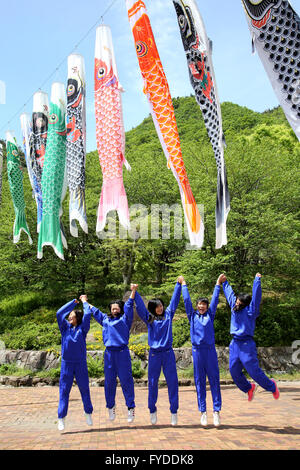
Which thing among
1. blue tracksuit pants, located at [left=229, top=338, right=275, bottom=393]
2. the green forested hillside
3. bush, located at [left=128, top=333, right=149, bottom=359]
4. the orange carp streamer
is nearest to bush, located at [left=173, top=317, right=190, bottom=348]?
bush, located at [left=128, top=333, right=149, bottom=359]

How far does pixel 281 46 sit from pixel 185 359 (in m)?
9.72

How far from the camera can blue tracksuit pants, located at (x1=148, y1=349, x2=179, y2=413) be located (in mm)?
5191

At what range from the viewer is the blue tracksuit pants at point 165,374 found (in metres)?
5.19

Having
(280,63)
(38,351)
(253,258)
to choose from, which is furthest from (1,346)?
(280,63)

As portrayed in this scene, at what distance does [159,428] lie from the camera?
200 inches

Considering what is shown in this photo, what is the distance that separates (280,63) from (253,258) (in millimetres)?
9729

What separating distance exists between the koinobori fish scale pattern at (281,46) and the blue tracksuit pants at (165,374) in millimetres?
3332

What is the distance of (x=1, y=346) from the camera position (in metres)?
14.2

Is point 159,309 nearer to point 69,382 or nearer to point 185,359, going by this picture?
point 69,382

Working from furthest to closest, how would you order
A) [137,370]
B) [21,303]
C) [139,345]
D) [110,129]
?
[21,303] < [139,345] < [137,370] < [110,129]

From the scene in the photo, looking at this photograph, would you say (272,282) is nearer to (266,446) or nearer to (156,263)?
(156,263)

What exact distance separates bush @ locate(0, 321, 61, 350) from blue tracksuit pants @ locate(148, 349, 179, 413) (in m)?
9.29

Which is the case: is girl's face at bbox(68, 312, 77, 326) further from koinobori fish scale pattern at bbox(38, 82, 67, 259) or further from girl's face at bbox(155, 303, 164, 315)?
koinobori fish scale pattern at bbox(38, 82, 67, 259)

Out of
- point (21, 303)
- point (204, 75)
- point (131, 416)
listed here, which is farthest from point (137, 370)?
point (21, 303)
